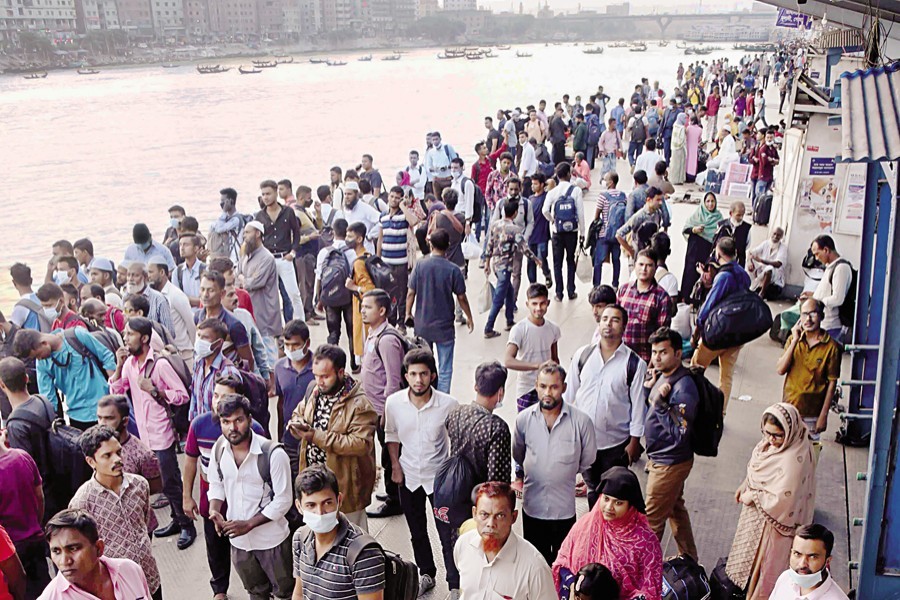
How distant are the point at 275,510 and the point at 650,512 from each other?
203cm

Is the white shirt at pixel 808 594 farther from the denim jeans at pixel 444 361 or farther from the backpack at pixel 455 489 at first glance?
the denim jeans at pixel 444 361

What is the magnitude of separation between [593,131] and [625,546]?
678 inches

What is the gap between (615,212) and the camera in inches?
355

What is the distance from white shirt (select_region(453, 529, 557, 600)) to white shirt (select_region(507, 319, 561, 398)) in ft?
7.55

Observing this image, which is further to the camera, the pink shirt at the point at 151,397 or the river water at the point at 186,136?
the river water at the point at 186,136

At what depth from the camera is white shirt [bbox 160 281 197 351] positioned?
20.4 feet

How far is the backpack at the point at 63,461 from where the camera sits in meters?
4.49

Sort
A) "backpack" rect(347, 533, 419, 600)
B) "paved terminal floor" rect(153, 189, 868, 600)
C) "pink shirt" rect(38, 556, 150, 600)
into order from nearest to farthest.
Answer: "pink shirt" rect(38, 556, 150, 600) → "backpack" rect(347, 533, 419, 600) → "paved terminal floor" rect(153, 189, 868, 600)

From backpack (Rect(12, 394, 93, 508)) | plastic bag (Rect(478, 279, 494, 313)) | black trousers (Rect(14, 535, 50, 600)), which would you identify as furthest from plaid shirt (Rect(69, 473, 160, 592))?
plastic bag (Rect(478, 279, 494, 313))

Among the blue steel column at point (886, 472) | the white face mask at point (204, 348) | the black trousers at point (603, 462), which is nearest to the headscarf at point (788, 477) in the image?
the blue steel column at point (886, 472)

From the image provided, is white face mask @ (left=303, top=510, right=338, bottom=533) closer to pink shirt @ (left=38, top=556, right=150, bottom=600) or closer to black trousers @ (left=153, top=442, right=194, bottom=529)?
pink shirt @ (left=38, top=556, right=150, bottom=600)

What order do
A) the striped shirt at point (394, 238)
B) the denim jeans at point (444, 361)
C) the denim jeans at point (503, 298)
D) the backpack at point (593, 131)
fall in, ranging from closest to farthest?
the denim jeans at point (444, 361) → the striped shirt at point (394, 238) → the denim jeans at point (503, 298) → the backpack at point (593, 131)

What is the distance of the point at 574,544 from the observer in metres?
3.45

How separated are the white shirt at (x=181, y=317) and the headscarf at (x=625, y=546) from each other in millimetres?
3953
